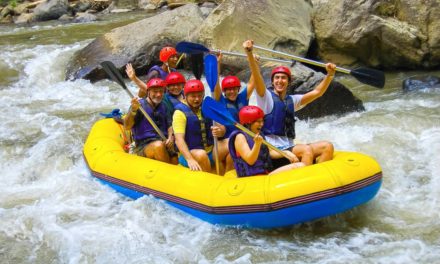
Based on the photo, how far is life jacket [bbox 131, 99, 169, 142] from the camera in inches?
178

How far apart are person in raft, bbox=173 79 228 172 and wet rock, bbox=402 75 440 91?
386 cm

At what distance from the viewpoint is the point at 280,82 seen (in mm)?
4016

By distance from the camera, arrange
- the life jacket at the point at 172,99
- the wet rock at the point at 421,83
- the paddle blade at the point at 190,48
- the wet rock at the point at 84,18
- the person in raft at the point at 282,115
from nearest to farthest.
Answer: the person in raft at the point at 282,115, the life jacket at the point at 172,99, the paddle blade at the point at 190,48, the wet rock at the point at 421,83, the wet rock at the point at 84,18

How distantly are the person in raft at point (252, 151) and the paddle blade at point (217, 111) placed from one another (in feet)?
0.39

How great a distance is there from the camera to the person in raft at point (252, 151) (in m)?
3.65

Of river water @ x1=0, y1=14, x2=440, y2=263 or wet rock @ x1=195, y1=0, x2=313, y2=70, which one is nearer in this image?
river water @ x1=0, y1=14, x2=440, y2=263

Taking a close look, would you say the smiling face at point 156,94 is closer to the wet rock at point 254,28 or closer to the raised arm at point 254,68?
the raised arm at point 254,68

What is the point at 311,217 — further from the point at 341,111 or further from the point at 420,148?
the point at 341,111

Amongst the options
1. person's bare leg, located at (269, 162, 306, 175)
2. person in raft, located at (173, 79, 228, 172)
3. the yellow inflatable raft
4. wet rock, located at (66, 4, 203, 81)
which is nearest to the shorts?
person in raft, located at (173, 79, 228, 172)

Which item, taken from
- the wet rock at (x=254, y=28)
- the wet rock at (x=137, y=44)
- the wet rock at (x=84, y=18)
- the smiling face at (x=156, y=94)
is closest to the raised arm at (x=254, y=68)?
the smiling face at (x=156, y=94)

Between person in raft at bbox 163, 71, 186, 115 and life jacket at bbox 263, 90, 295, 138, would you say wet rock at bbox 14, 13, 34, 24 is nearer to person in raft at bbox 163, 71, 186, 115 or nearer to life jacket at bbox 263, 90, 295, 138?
person in raft at bbox 163, 71, 186, 115

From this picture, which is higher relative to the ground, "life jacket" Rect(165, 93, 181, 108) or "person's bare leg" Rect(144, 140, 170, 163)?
"life jacket" Rect(165, 93, 181, 108)

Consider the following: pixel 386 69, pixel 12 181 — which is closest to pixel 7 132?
pixel 12 181

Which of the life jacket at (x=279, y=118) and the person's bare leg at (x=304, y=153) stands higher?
the life jacket at (x=279, y=118)
